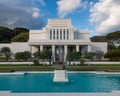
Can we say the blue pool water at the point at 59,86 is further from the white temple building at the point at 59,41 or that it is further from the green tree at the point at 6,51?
the green tree at the point at 6,51

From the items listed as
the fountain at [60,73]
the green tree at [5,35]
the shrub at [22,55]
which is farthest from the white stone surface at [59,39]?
the fountain at [60,73]

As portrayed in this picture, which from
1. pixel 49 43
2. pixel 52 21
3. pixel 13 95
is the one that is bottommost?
pixel 13 95

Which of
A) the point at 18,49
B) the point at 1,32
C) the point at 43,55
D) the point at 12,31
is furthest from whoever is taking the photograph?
the point at 12,31

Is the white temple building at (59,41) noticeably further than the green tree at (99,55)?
Yes

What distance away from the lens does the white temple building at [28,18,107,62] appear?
43656 millimetres

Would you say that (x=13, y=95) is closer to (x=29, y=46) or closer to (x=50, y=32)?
(x=29, y=46)

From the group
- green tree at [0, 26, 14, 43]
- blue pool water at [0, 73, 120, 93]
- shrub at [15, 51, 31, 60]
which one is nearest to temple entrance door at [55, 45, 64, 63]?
shrub at [15, 51, 31, 60]

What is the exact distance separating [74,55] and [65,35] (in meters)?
12.5

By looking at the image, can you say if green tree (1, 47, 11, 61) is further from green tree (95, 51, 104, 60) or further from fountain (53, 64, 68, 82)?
fountain (53, 64, 68, 82)

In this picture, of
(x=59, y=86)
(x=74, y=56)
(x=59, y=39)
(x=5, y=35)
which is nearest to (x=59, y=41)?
(x=59, y=39)

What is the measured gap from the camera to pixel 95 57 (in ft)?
142

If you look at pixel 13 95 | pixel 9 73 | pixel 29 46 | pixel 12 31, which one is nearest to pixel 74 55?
pixel 29 46

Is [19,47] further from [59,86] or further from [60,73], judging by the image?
[59,86]

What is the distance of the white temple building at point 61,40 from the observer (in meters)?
43.7
